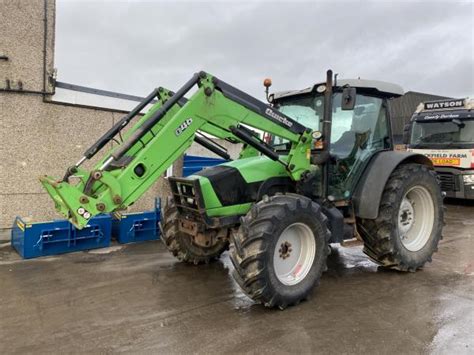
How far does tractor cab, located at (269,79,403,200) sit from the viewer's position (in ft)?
14.8

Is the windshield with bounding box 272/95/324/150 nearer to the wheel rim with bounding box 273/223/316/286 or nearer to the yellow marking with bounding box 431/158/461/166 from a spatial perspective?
the wheel rim with bounding box 273/223/316/286

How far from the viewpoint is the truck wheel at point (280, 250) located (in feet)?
11.5

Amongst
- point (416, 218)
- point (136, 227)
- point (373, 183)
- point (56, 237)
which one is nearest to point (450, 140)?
point (416, 218)

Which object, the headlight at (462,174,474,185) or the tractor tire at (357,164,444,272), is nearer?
the tractor tire at (357,164,444,272)

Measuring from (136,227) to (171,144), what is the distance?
3.29 m

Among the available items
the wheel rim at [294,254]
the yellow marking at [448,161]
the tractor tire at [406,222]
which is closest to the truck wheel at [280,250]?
the wheel rim at [294,254]

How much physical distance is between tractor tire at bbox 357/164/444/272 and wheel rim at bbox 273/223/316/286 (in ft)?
3.49

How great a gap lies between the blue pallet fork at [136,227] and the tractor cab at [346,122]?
276 centimetres

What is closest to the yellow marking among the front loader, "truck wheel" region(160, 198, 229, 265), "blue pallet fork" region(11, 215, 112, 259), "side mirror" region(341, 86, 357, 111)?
the front loader

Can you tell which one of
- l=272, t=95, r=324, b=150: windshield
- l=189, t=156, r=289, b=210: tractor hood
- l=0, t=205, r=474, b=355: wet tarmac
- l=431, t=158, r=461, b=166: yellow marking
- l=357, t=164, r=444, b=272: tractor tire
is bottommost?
l=0, t=205, r=474, b=355: wet tarmac

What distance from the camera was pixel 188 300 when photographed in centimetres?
399

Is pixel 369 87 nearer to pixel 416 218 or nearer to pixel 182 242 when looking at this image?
pixel 416 218

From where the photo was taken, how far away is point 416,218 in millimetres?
5195

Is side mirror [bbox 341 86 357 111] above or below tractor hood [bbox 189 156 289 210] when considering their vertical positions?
above
